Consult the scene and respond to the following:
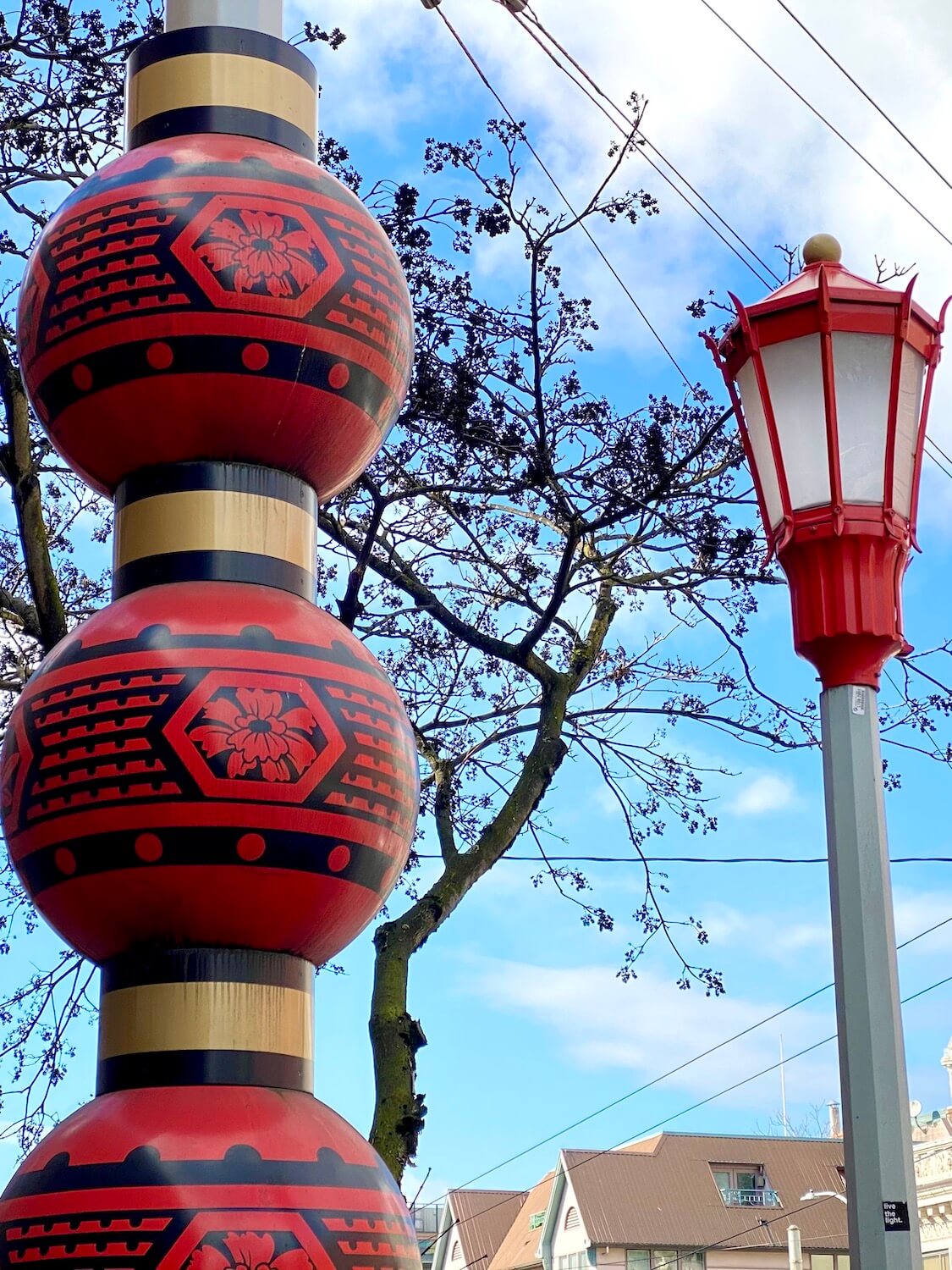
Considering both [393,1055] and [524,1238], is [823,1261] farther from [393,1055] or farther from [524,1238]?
[393,1055]

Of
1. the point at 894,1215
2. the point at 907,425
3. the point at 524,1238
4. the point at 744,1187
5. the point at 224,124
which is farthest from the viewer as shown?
the point at 524,1238

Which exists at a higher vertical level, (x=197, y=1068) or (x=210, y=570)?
(x=210, y=570)

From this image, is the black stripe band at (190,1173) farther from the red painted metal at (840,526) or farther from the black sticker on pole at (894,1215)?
the red painted metal at (840,526)

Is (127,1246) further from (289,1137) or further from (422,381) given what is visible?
(422,381)

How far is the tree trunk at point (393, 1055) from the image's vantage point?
680 centimetres

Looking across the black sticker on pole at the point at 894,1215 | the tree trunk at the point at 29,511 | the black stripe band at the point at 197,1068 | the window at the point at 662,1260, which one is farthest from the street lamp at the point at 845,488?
the window at the point at 662,1260

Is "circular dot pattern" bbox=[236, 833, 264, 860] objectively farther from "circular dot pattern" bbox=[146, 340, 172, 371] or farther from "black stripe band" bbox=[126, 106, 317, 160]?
"black stripe band" bbox=[126, 106, 317, 160]

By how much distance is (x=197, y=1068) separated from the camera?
104 inches

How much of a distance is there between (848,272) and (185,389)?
57.6 inches

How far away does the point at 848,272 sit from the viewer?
3.54 metres

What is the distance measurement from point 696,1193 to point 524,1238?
6.15m

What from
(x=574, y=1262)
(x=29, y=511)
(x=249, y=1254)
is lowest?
(x=249, y=1254)

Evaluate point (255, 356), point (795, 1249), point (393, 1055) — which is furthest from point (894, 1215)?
point (795, 1249)

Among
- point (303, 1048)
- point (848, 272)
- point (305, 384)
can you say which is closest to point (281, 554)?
point (305, 384)
